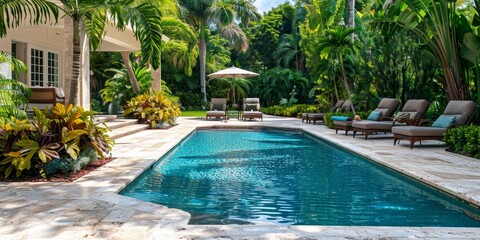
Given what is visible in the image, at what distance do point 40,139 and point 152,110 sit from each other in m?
9.46

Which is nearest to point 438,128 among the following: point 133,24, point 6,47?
point 133,24

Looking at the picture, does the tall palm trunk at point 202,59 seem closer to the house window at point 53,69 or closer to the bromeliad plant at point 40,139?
the house window at point 53,69

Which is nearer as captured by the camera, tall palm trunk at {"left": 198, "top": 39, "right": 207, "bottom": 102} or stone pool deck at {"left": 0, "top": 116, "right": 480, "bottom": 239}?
stone pool deck at {"left": 0, "top": 116, "right": 480, "bottom": 239}

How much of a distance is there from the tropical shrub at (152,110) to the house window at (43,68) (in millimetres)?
3279

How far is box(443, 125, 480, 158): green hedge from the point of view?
8297 millimetres

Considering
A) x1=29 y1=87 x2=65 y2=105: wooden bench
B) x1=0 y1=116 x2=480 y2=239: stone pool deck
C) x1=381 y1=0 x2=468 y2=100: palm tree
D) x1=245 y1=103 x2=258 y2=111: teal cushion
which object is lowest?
x1=0 y1=116 x2=480 y2=239: stone pool deck

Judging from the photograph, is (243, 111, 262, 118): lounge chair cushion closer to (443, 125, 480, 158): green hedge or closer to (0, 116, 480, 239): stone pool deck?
(443, 125, 480, 158): green hedge

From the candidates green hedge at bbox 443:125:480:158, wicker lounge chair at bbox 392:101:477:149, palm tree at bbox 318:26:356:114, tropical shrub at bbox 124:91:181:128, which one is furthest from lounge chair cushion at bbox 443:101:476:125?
tropical shrub at bbox 124:91:181:128

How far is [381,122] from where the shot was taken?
467 inches

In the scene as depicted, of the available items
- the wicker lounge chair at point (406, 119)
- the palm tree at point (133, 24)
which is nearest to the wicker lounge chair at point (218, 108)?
the wicker lounge chair at point (406, 119)

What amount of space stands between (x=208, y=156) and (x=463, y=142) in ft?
17.2

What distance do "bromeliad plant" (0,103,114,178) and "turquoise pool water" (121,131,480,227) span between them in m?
1.09

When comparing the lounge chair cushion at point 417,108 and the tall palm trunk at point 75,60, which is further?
the lounge chair cushion at point 417,108

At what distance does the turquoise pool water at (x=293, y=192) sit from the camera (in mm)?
4469
